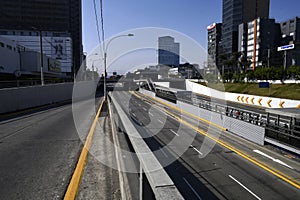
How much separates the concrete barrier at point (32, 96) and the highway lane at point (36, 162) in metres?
8.89

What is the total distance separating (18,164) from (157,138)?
8.38m

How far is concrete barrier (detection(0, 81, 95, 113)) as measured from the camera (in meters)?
20.4

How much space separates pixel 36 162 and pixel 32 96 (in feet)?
68.2

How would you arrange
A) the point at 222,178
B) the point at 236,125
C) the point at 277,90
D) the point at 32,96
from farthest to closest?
the point at 277,90 < the point at 32,96 < the point at 236,125 < the point at 222,178

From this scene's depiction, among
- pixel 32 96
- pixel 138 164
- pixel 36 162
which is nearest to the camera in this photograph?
pixel 138 164

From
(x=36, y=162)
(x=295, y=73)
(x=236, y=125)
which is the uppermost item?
(x=295, y=73)

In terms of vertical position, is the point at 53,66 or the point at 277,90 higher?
the point at 53,66

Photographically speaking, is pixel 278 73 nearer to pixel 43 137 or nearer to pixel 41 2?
pixel 43 137

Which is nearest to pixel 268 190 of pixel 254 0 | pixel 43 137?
pixel 43 137

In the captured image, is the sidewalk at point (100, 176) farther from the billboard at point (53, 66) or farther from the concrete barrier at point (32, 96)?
the billboard at point (53, 66)

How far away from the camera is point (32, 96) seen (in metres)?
25.7

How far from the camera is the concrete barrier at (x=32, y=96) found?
20.4 m

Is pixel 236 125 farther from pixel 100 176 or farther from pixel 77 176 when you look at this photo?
pixel 77 176

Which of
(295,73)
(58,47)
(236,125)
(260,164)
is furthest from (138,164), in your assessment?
(58,47)
